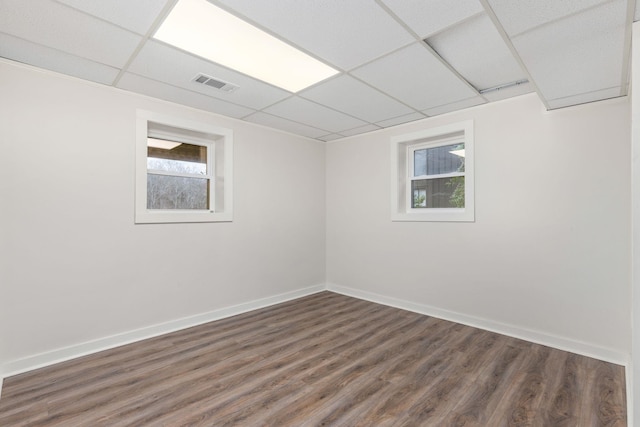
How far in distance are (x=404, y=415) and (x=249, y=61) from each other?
9.94 ft

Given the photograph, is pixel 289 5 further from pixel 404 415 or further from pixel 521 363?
pixel 521 363

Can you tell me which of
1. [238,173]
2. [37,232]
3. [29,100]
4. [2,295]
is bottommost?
[2,295]

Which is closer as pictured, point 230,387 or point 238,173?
point 230,387

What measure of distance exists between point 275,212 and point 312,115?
4.82 feet

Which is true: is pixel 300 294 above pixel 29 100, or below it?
below

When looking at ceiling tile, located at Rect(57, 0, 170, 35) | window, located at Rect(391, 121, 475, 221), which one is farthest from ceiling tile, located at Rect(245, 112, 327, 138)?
ceiling tile, located at Rect(57, 0, 170, 35)

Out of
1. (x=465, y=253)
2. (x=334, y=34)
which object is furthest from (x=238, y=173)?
(x=465, y=253)

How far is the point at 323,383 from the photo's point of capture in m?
2.34

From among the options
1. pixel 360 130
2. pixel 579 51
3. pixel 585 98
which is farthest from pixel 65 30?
pixel 585 98

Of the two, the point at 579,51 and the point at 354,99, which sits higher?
the point at 354,99

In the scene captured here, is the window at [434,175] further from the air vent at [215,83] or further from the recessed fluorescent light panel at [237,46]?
the air vent at [215,83]

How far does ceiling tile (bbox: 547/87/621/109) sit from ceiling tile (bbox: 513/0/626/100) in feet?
0.35

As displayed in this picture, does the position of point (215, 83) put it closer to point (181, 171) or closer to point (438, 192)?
point (181, 171)

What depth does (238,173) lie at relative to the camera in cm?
396
